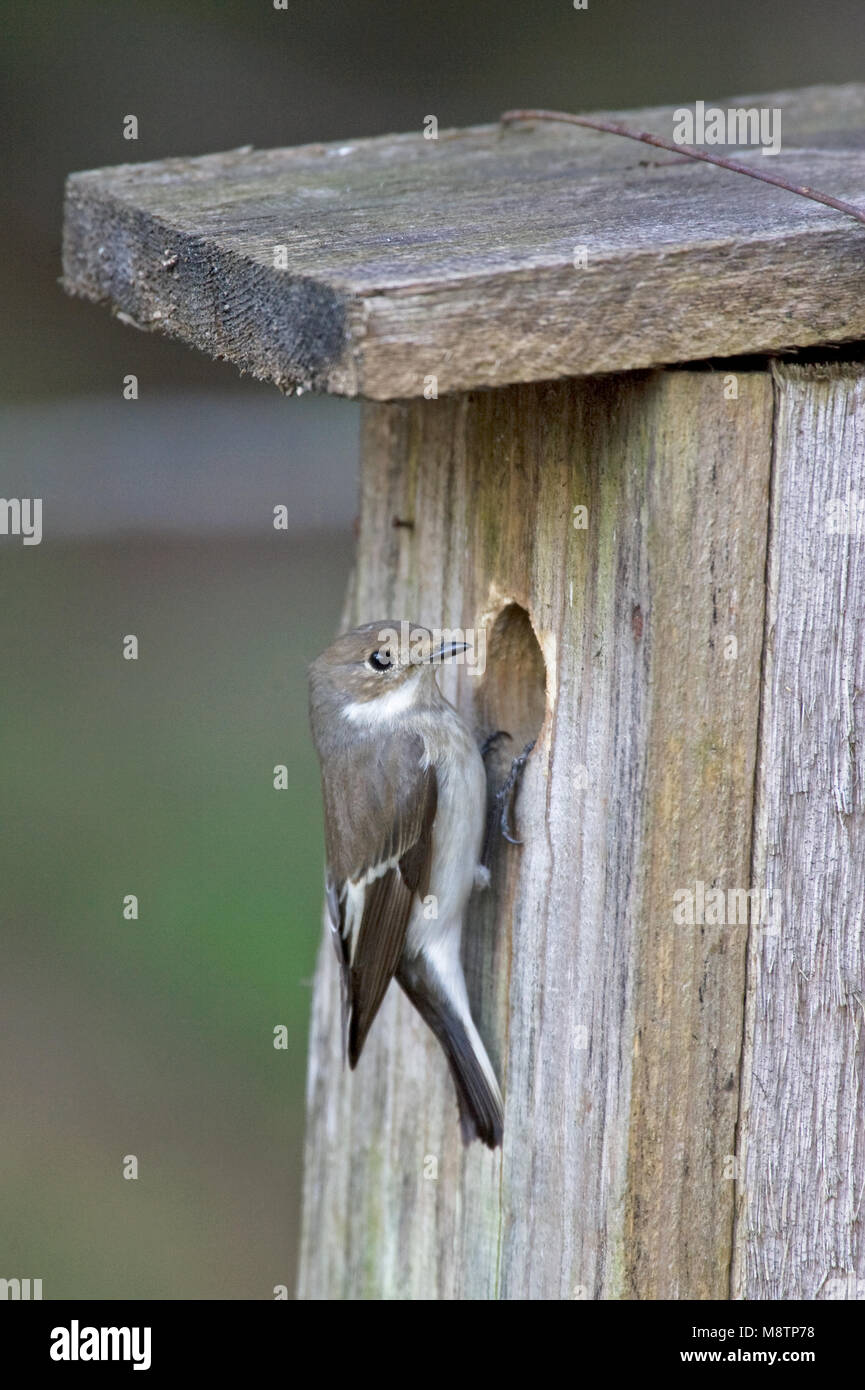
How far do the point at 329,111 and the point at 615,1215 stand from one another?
677 cm

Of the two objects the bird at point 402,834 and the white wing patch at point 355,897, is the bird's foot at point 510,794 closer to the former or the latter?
the bird at point 402,834

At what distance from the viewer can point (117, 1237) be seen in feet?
19.6

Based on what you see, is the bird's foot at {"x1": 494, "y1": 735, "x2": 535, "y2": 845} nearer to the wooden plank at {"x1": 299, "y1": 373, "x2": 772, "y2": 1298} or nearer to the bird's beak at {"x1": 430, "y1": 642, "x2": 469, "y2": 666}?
the wooden plank at {"x1": 299, "y1": 373, "x2": 772, "y2": 1298}

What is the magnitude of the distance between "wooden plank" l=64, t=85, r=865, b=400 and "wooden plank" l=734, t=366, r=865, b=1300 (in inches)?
7.1

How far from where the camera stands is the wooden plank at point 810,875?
2492 millimetres

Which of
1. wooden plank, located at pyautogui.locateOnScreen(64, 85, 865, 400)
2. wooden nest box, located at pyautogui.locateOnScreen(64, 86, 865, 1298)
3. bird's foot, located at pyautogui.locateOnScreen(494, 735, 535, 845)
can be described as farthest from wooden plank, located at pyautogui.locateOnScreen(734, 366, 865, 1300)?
bird's foot, located at pyautogui.locateOnScreen(494, 735, 535, 845)

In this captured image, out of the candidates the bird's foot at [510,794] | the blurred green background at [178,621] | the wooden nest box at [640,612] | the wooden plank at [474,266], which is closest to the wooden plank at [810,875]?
the wooden nest box at [640,612]

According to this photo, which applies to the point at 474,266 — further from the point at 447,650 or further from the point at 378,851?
the point at 378,851

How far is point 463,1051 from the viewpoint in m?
3.14

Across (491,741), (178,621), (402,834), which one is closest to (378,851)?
(402,834)

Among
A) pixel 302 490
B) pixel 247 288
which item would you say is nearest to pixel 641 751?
pixel 247 288

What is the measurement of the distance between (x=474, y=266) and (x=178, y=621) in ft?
20.1

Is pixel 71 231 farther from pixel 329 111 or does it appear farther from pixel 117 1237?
pixel 329 111

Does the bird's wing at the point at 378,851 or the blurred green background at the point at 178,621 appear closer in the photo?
the bird's wing at the point at 378,851
